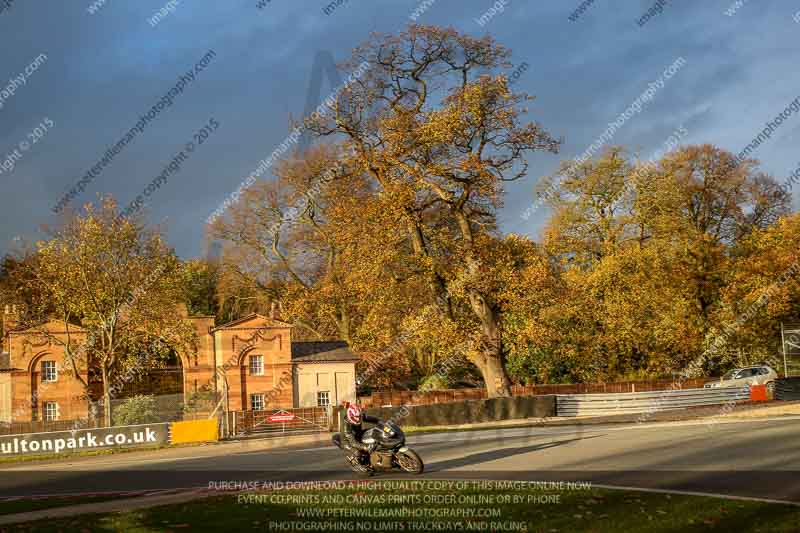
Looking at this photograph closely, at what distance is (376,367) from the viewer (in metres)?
61.4

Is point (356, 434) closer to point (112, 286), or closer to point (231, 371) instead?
point (112, 286)

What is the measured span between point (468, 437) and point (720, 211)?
144ft

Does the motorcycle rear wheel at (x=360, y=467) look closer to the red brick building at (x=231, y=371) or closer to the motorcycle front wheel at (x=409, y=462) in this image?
the motorcycle front wheel at (x=409, y=462)

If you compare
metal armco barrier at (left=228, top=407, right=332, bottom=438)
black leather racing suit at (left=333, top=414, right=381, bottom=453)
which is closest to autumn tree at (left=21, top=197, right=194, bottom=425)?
metal armco barrier at (left=228, top=407, right=332, bottom=438)

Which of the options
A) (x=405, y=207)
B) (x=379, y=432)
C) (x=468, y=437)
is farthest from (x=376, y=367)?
(x=379, y=432)

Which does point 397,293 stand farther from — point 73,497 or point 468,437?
point 73,497

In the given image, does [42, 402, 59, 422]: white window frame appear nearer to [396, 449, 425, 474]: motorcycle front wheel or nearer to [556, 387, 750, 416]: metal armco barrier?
[556, 387, 750, 416]: metal armco barrier

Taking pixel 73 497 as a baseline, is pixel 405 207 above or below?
above

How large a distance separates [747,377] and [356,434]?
114ft

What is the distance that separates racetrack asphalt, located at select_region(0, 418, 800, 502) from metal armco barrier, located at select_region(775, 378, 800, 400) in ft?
42.6

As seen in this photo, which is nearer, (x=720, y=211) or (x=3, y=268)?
(x=720, y=211)

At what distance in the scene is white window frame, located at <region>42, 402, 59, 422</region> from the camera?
5525cm

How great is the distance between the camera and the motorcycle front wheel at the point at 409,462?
778 inches

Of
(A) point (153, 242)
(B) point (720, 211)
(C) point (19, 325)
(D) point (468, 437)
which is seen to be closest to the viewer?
(D) point (468, 437)
